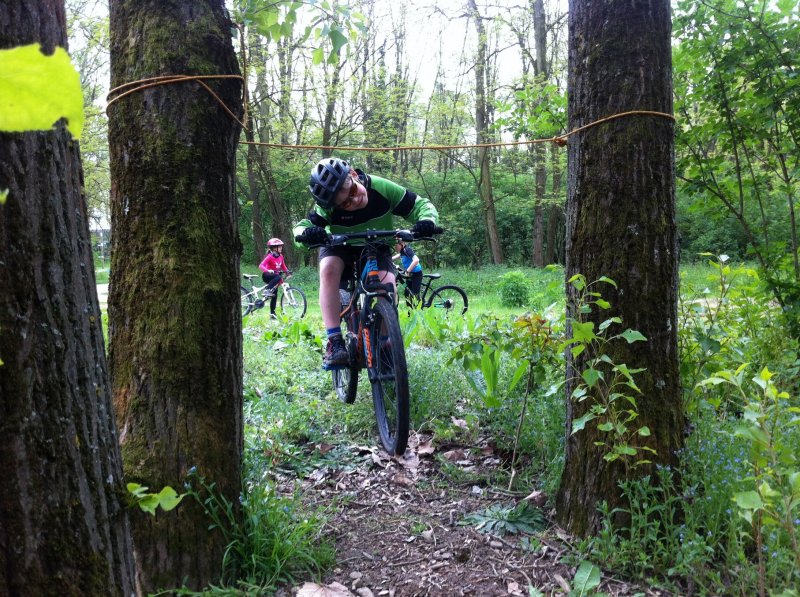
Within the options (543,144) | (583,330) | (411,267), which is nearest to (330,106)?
(543,144)

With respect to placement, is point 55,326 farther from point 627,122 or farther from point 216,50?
point 627,122

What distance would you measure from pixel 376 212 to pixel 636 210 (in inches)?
88.8

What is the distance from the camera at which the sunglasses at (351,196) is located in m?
3.85

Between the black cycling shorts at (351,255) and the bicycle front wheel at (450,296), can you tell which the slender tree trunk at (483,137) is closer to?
the bicycle front wheel at (450,296)

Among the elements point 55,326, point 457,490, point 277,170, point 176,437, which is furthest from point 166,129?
point 277,170

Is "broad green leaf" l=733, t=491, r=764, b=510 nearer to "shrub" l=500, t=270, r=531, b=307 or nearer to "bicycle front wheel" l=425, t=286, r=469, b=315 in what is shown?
"bicycle front wheel" l=425, t=286, r=469, b=315

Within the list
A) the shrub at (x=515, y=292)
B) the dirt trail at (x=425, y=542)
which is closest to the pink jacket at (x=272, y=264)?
the shrub at (x=515, y=292)

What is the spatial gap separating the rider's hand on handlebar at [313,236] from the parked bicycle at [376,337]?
53mm

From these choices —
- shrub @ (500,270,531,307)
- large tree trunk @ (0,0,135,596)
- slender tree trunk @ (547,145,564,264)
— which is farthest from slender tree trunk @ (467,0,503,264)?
large tree trunk @ (0,0,135,596)

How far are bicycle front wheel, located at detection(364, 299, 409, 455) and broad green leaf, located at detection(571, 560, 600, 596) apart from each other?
1.36 m

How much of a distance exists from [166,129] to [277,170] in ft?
77.1

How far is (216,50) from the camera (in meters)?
2.23

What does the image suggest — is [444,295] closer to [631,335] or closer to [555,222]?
[631,335]

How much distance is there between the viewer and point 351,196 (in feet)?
12.9
